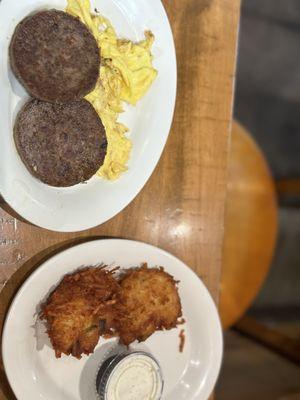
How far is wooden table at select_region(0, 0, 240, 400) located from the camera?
2082 millimetres

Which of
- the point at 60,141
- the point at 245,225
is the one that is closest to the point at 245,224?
the point at 245,225

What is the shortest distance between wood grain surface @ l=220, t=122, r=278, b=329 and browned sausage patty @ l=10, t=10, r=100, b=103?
1178 millimetres

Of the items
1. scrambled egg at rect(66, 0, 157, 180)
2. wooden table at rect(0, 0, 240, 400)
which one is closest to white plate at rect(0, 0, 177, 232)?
scrambled egg at rect(66, 0, 157, 180)

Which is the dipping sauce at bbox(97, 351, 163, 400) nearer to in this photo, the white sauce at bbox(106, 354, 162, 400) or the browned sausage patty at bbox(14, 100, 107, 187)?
the white sauce at bbox(106, 354, 162, 400)

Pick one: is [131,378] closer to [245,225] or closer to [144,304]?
[144,304]

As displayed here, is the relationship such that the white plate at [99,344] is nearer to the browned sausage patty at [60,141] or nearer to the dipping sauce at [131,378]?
the dipping sauce at [131,378]

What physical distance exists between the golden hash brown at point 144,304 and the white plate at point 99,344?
0.06 meters

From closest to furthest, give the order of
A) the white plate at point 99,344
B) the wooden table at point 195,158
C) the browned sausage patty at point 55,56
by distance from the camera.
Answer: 1. the browned sausage patty at point 55,56
2. the white plate at point 99,344
3. the wooden table at point 195,158

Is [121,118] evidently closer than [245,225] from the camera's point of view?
Yes

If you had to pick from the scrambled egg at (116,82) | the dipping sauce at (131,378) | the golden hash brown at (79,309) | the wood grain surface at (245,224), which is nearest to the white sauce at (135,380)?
the dipping sauce at (131,378)

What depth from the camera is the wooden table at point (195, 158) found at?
6.83 ft

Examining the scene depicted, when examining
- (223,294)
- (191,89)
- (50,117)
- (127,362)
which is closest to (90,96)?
(50,117)

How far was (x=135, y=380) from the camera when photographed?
1.90 m

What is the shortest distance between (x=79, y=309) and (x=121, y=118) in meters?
0.75
